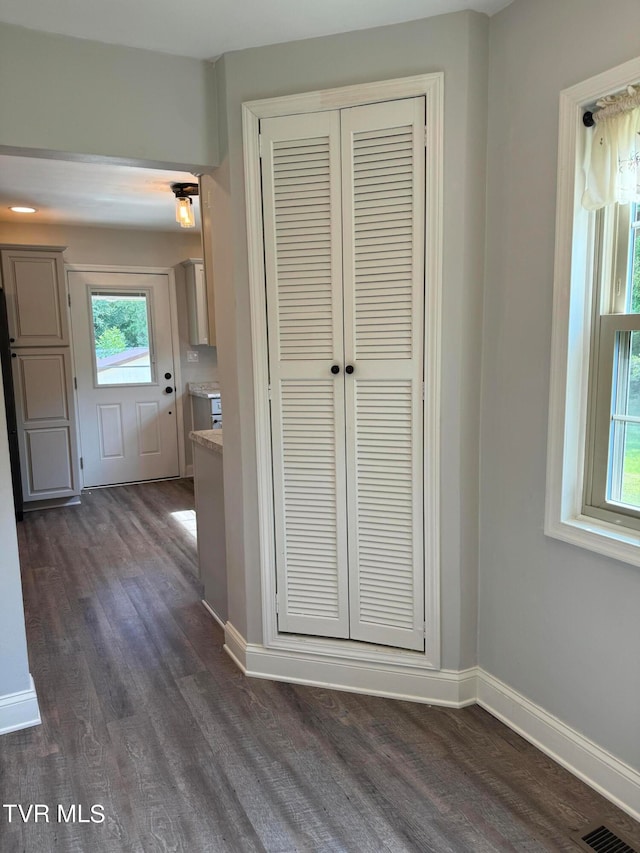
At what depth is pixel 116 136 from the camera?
2.23 meters

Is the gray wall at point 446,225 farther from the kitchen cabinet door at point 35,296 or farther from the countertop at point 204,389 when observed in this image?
the countertop at point 204,389

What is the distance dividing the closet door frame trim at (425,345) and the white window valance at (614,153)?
490mm

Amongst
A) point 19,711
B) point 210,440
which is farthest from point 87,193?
point 19,711

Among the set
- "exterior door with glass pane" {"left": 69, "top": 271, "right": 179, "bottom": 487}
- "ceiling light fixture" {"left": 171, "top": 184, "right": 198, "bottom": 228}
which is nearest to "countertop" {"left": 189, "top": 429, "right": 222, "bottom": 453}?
"ceiling light fixture" {"left": 171, "top": 184, "right": 198, "bottom": 228}

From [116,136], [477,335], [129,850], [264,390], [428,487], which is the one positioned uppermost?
[116,136]

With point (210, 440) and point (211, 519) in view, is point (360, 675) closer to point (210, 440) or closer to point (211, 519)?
point (211, 519)

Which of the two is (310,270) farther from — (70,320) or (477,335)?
(70,320)

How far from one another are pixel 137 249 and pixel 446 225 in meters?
4.41

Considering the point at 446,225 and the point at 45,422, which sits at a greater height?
the point at 446,225

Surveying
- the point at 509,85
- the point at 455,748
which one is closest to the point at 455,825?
the point at 455,748

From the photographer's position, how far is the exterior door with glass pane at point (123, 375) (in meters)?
5.67

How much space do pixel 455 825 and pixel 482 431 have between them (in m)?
1.25

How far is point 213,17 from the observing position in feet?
6.52

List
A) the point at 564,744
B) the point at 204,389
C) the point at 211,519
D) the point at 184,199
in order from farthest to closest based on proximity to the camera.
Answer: the point at 204,389, the point at 184,199, the point at 211,519, the point at 564,744
